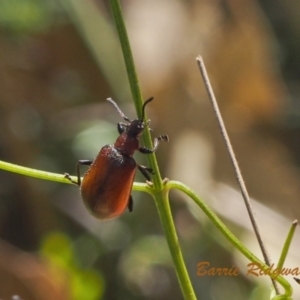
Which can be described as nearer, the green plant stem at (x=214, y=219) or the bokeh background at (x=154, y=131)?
the green plant stem at (x=214, y=219)

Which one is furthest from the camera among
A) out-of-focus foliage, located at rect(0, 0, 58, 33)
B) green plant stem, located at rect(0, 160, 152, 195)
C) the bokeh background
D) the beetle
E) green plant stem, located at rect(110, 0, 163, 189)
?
out-of-focus foliage, located at rect(0, 0, 58, 33)

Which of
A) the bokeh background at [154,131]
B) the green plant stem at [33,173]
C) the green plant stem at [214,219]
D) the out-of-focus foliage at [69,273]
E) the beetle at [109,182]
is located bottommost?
the green plant stem at [214,219]

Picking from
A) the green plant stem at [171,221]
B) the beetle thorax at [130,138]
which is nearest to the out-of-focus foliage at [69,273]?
the beetle thorax at [130,138]

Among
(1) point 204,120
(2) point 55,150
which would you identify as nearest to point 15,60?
(2) point 55,150

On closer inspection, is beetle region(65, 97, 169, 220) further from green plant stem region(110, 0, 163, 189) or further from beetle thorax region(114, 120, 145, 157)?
green plant stem region(110, 0, 163, 189)

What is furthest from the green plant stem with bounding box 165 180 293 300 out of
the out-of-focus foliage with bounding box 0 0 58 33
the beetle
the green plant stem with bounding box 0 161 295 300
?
the out-of-focus foliage with bounding box 0 0 58 33

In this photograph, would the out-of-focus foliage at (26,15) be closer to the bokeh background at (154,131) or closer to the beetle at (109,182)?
the bokeh background at (154,131)

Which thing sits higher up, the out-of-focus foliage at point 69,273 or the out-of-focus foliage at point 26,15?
the out-of-focus foliage at point 26,15

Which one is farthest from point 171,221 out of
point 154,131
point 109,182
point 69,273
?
point 154,131
